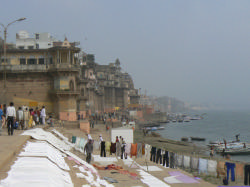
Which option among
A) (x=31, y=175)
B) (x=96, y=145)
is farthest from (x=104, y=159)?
(x=31, y=175)

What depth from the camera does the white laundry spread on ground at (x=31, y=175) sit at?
23.0 ft

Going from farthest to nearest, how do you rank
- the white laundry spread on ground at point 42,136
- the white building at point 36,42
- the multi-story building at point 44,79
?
the white building at point 36,42 < the multi-story building at point 44,79 < the white laundry spread on ground at point 42,136

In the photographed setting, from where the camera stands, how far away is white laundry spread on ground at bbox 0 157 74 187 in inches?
277

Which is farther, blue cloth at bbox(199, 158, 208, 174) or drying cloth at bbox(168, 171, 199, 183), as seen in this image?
blue cloth at bbox(199, 158, 208, 174)

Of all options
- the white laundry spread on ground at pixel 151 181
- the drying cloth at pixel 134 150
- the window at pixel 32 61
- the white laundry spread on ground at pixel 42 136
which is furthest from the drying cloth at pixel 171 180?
the window at pixel 32 61

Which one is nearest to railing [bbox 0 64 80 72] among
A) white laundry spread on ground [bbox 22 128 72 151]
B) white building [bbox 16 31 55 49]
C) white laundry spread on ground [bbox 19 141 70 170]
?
white building [bbox 16 31 55 49]

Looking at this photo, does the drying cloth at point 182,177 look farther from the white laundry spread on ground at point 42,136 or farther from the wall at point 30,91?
the wall at point 30,91

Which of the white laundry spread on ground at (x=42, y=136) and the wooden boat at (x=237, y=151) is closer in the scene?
the white laundry spread on ground at (x=42, y=136)

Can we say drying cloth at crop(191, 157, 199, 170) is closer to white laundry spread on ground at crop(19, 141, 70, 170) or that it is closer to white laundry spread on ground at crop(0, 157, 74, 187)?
white laundry spread on ground at crop(19, 141, 70, 170)

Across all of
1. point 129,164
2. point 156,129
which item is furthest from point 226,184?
point 156,129

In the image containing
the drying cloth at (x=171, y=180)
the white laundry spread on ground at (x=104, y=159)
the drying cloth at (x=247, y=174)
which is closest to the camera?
the drying cloth at (x=247, y=174)

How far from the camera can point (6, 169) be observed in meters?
8.02

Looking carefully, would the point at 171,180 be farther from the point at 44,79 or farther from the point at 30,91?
the point at 30,91

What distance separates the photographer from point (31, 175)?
7656 millimetres
